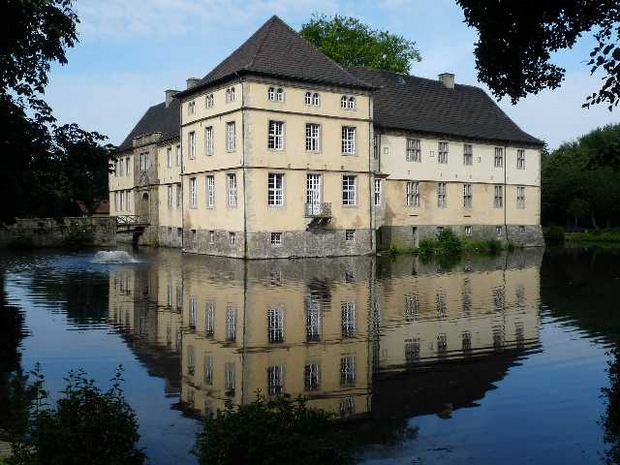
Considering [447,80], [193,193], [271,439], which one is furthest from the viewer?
[447,80]

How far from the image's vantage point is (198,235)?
40.7 metres

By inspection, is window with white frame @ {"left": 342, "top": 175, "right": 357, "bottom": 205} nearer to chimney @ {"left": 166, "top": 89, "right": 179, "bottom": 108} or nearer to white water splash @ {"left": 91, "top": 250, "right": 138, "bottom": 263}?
white water splash @ {"left": 91, "top": 250, "right": 138, "bottom": 263}

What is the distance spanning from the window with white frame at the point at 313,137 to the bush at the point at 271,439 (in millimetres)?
31801

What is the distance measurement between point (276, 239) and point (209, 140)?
7510 mm

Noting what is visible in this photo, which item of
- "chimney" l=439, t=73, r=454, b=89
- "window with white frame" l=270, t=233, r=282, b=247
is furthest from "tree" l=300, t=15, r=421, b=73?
"window with white frame" l=270, t=233, r=282, b=247

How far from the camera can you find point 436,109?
1891 inches

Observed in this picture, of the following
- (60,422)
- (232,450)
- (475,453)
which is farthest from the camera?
(475,453)

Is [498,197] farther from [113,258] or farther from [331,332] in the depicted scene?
[331,332]

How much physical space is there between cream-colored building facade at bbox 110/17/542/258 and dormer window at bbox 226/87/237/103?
11cm

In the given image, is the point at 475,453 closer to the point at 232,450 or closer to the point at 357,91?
the point at 232,450

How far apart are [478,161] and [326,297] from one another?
31194 mm

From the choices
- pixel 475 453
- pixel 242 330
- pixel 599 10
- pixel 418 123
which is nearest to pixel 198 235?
pixel 418 123

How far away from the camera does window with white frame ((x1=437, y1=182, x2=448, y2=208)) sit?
4653 centimetres

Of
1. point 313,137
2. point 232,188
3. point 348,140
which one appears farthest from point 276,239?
point 348,140
